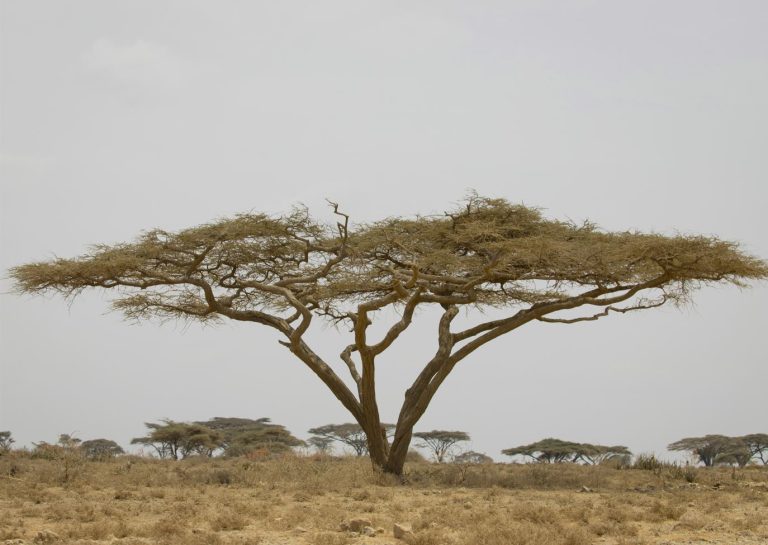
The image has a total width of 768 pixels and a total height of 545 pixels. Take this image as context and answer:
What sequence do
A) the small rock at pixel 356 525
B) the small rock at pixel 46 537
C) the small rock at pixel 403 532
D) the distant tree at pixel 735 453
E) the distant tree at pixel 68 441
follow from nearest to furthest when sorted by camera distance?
the small rock at pixel 46 537, the small rock at pixel 403 532, the small rock at pixel 356 525, the distant tree at pixel 68 441, the distant tree at pixel 735 453

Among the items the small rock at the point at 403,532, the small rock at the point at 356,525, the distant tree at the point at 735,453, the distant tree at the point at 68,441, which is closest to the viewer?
the small rock at the point at 403,532

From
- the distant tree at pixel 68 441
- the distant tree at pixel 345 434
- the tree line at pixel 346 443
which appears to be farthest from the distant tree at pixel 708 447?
the distant tree at pixel 68 441

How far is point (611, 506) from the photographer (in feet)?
37.3

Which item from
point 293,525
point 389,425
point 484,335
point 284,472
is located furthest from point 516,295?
point 389,425

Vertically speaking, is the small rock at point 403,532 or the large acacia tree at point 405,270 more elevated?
the large acacia tree at point 405,270

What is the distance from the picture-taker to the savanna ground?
29.9ft

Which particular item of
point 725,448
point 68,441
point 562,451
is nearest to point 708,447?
point 725,448

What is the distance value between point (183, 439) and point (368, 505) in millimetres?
19050

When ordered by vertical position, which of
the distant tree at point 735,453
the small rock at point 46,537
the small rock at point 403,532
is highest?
the distant tree at point 735,453

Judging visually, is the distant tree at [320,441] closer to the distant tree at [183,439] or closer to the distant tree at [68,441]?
the distant tree at [183,439]

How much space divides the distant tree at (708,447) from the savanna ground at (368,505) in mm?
15285

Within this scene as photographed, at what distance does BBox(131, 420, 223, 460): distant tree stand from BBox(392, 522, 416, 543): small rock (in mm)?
20418

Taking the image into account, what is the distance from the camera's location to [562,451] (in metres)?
29.2

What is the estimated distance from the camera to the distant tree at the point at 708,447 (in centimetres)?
3134
